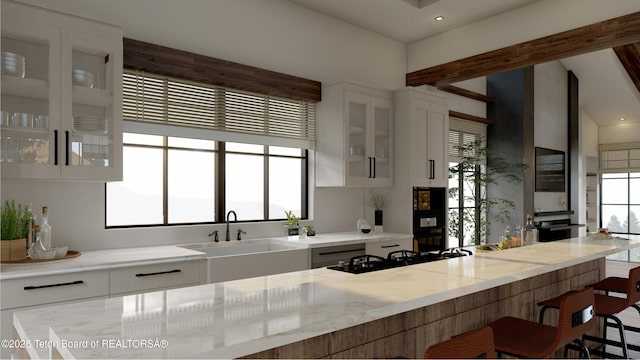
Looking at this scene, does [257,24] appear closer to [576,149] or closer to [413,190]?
[413,190]

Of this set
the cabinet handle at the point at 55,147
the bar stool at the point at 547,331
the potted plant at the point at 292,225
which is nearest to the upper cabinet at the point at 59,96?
the cabinet handle at the point at 55,147

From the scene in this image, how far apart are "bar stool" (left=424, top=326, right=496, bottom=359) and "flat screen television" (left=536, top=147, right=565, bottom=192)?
699 centimetres

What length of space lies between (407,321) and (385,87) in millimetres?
3950

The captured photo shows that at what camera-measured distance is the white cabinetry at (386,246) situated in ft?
14.3

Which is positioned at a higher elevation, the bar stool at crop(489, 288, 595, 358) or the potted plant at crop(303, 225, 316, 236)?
the potted plant at crop(303, 225, 316, 236)

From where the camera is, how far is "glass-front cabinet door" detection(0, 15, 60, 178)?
2576 millimetres

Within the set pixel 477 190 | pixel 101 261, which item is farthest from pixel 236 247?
→ pixel 477 190

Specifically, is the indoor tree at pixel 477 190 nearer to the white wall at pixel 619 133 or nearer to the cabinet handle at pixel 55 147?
the white wall at pixel 619 133

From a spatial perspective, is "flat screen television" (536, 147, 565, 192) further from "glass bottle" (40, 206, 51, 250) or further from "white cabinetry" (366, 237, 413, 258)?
"glass bottle" (40, 206, 51, 250)

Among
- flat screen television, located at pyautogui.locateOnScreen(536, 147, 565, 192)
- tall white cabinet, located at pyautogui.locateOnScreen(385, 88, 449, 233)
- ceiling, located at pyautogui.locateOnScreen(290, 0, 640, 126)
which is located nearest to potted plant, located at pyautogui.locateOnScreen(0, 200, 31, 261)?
ceiling, located at pyautogui.locateOnScreen(290, 0, 640, 126)

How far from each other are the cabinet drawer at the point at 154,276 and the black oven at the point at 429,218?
2868 mm

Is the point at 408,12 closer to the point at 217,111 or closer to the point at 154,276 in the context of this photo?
the point at 217,111

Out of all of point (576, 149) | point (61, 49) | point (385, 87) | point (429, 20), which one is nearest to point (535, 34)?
point (429, 20)

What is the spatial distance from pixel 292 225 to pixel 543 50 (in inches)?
121
